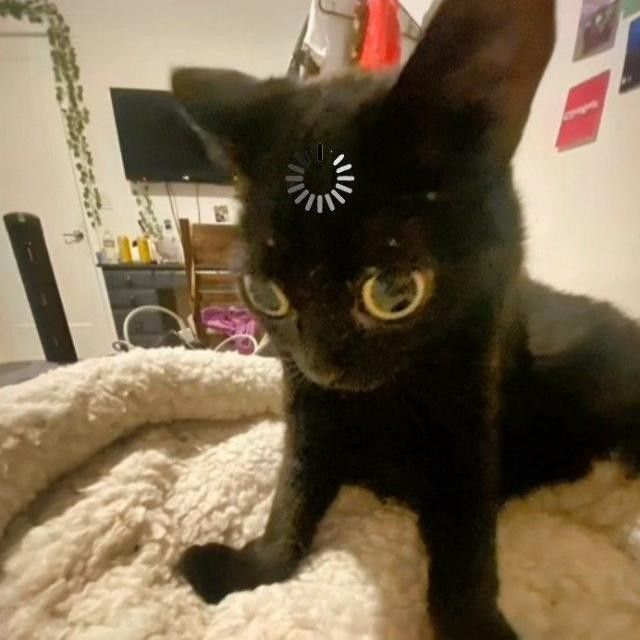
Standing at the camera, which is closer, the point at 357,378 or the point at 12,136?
the point at 357,378

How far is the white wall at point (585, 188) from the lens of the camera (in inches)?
23.7

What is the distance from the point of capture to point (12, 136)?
3078mm

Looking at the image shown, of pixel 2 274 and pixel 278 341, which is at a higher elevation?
pixel 278 341

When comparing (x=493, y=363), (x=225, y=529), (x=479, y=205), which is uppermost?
(x=479, y=205)

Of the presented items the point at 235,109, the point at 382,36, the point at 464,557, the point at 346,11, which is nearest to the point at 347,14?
the point at 346,11

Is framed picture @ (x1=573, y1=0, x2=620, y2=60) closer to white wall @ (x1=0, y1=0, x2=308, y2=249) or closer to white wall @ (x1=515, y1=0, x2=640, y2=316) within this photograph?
white wall @ (x1=515, y1=0, x2=640, y2=316)

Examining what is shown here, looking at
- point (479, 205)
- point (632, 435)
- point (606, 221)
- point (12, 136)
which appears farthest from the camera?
point (12, 136)

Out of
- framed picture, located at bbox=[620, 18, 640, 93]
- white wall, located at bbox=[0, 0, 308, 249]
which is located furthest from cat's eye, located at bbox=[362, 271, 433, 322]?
white wall, located at bbox=[0, 0, 308, 249]

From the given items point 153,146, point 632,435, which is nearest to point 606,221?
point 632,435

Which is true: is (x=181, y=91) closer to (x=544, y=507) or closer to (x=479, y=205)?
(x=479, y=205)

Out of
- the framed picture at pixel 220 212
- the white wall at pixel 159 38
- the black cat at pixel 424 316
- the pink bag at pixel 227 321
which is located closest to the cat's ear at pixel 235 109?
the black cat at pixel 424 316

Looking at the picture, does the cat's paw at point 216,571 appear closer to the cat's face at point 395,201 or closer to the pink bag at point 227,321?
the cat's face at point 395,201

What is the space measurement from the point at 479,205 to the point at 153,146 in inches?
120

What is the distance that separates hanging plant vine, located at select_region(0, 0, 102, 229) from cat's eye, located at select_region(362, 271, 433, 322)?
3.25m
